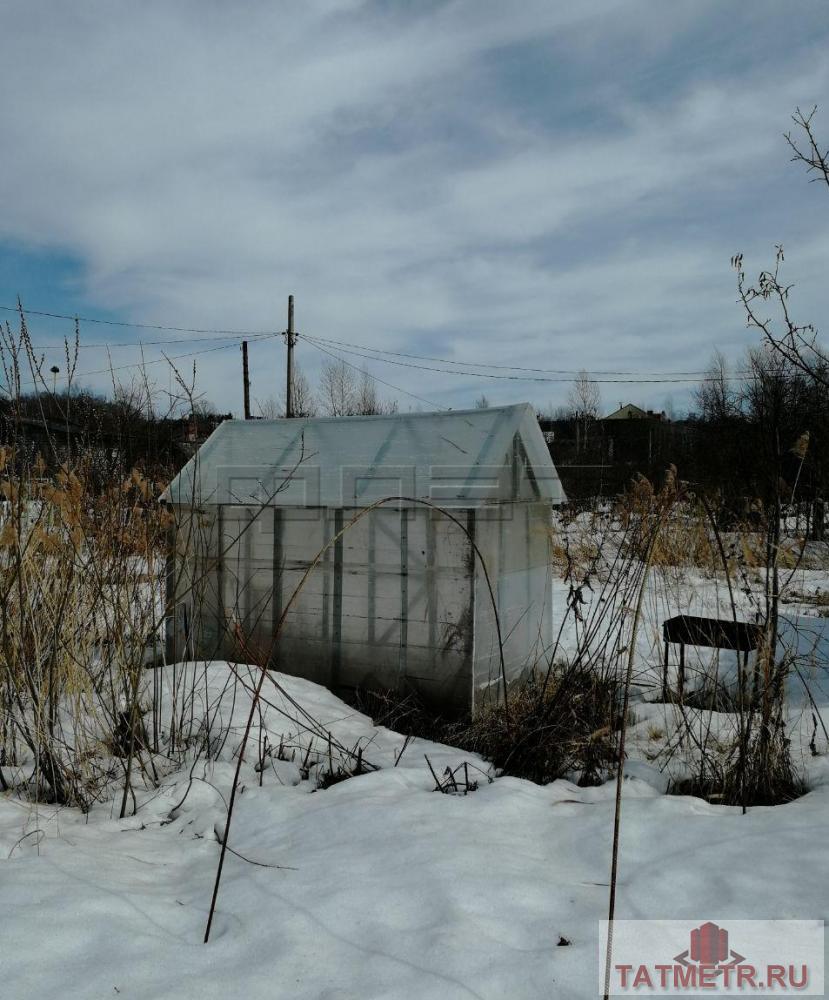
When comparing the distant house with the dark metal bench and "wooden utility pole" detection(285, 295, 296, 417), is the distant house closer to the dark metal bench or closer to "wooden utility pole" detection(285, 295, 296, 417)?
"wooden utility pole" detection(285, 295, 296, 417)

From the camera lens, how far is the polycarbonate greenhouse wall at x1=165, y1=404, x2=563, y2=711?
4.33 metres

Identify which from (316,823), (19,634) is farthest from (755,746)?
(19,634)

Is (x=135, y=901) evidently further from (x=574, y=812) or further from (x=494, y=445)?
(x=494, y=445)

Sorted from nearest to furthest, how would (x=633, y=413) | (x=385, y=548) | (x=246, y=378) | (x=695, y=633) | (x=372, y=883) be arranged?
(x=372, y=883) < (x=695, y=633) < (x=385, y=548) < (x=246, y=378) < (x=633, y=413)

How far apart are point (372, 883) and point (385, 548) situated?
2514 millimetres

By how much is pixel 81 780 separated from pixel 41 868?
2.46ft

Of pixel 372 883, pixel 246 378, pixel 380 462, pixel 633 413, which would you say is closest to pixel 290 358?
pixel 246 378

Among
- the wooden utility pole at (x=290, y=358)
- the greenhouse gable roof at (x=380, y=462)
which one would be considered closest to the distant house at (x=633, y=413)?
the wooden utility pole at (x=290, y=358)

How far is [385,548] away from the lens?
448cm

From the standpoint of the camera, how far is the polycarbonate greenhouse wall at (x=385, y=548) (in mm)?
4328

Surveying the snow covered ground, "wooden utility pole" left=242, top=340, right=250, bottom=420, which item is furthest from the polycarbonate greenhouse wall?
"wooden utility pole" left=242, top=340, right=250, bottom=420

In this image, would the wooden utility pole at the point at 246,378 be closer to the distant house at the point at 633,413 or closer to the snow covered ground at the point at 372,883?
the snow covered ground at the point at 372,883

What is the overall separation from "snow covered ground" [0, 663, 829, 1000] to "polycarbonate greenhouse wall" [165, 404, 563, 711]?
1375 mm

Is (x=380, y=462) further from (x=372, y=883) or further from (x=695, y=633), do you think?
(x=372, y=883)
